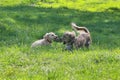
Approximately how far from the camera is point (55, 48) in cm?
1658

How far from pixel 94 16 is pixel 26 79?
65.5ft

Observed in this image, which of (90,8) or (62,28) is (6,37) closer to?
(62,28)

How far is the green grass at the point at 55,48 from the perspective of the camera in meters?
11.9

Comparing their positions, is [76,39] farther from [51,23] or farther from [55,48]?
[51,23]

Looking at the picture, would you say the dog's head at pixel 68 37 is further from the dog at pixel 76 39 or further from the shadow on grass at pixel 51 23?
the shadow on grass at pixel 51 23

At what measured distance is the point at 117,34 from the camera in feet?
82.0

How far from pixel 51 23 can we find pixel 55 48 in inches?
395

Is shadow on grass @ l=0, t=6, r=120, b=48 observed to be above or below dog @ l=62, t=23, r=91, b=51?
below

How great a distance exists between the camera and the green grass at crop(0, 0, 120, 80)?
11.9 m

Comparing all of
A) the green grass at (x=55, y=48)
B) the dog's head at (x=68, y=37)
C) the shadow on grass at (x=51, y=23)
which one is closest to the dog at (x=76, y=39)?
the dog's head at (x=68, y=37)

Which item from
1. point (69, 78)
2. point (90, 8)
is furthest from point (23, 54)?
point (90, 8)

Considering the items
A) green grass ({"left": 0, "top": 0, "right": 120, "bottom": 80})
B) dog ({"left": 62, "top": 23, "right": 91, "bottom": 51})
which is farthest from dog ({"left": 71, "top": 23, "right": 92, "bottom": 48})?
green grass ({"left": 0, "top": 0, "right": 120, "bottom": 80})

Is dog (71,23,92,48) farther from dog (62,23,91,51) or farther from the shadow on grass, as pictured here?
the shadow on grass

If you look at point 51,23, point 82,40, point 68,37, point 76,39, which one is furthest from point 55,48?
point 51,23
